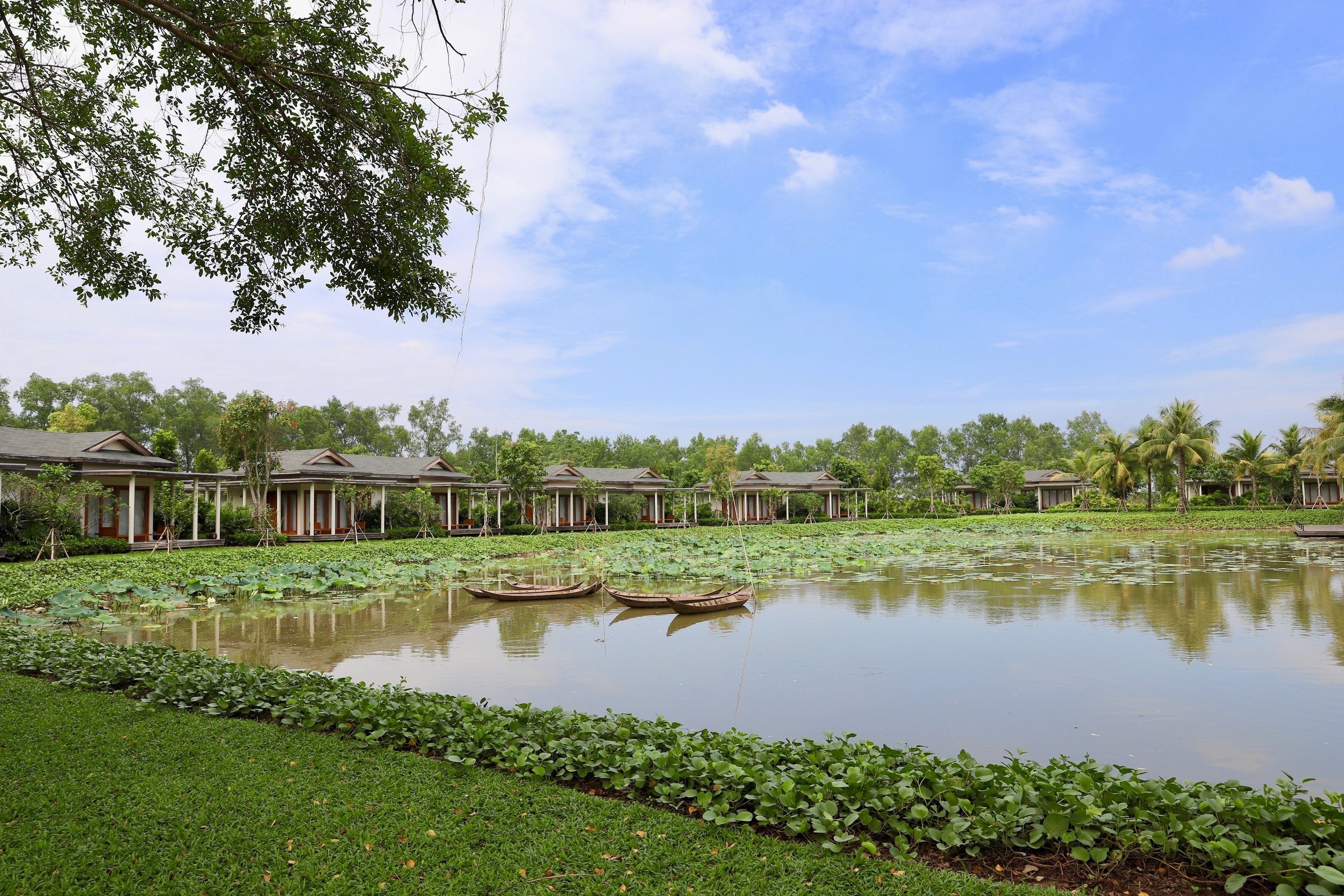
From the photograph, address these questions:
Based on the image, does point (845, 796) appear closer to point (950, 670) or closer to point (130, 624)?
point (950, 670)

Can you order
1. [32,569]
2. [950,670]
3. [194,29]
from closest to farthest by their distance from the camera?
[194,29] → [950,670] → [32,569]

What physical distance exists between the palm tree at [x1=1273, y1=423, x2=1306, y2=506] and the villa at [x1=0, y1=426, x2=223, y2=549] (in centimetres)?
5948

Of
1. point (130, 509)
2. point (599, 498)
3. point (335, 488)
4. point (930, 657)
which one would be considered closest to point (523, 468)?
point (599, 498)

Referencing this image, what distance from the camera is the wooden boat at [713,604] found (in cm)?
1567

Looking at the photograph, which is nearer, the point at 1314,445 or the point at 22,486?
the point at 22,486

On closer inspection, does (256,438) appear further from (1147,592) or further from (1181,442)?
(1181,442)

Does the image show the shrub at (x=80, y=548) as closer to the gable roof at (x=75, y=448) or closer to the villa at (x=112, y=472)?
the villa at (x=112, y=472)

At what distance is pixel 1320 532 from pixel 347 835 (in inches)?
1612

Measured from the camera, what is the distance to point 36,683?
815cm

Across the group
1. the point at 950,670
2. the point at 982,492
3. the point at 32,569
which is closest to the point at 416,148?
the point at 950,670

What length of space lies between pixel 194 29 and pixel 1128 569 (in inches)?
964

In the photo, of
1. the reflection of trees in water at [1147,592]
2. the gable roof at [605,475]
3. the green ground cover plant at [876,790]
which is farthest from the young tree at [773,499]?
the green ground cover plant at [876,790]

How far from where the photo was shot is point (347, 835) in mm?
4609

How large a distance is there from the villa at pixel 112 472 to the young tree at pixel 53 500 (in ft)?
5.29
